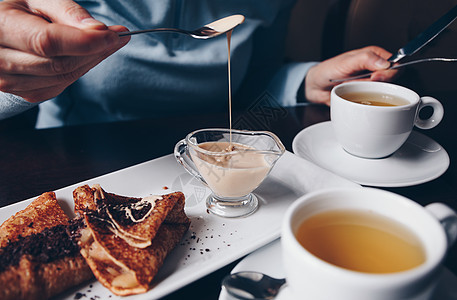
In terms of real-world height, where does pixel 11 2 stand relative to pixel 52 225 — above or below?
above

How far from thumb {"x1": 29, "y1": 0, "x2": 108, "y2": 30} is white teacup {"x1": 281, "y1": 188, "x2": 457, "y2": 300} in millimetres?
615

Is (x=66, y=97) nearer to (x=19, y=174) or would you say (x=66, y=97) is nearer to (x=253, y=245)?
(x=19, y=174)

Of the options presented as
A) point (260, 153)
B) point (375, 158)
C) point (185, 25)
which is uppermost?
point (185, 25)

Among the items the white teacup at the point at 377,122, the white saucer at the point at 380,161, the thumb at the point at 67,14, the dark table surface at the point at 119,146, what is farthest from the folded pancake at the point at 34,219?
the white teacup at the point at 377,122

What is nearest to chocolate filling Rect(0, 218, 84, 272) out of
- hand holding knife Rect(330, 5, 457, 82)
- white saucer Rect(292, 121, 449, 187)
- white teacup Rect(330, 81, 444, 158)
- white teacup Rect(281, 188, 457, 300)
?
white teacup Rect(281, 188, 457, 300)

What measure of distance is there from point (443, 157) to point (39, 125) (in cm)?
182

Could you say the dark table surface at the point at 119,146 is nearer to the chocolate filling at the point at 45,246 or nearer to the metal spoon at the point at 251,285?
the metal spoon at the point at 251,285

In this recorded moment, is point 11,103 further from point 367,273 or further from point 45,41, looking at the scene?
point 367,273

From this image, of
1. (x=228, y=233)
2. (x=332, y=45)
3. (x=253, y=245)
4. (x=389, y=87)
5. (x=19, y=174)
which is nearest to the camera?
(x=253, y=245)

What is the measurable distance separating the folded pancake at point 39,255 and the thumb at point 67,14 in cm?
46

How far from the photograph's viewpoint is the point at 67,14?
87 centimetres

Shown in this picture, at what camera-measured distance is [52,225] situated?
89 cm

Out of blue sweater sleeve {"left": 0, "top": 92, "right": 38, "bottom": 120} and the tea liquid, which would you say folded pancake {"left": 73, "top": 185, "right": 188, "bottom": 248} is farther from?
blue sweater sleeve {"left": 0, "top": 92, "right": 38, "bottom": 120}

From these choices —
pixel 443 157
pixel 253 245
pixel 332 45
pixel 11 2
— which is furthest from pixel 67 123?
pixel 332 45
